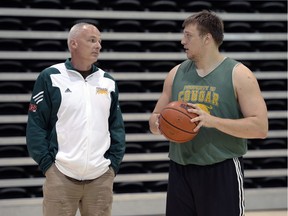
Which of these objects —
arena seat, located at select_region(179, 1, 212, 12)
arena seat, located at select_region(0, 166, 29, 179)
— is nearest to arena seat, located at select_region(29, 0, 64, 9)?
arena seat, located at select_region(179, 1, 212, 12)

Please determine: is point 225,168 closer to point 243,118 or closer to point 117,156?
point 243,118

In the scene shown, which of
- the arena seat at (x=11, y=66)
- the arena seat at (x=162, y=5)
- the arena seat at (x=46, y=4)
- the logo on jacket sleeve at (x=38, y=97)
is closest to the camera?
the logo on jacket sleeve at (x=38, y=97)

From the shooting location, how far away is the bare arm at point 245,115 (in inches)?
104

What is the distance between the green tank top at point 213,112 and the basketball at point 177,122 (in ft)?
0.29

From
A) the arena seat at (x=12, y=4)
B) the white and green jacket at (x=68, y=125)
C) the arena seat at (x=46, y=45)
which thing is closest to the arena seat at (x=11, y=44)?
the arena seat at (x=46, y=45)

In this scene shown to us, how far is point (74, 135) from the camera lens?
3.07 metres

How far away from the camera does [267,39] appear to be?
6.57 m

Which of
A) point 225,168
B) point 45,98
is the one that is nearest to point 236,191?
point 225,168

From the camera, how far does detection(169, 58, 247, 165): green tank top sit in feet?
9.03

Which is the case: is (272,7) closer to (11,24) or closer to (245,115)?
(11,24)

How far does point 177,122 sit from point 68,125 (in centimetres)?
68

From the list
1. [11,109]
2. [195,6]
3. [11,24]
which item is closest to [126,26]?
[195,6]

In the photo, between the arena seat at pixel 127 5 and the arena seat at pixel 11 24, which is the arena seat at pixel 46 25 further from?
the arena seat at pixel 127 5

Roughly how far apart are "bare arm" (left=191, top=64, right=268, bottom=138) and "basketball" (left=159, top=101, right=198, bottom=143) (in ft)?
0.18
